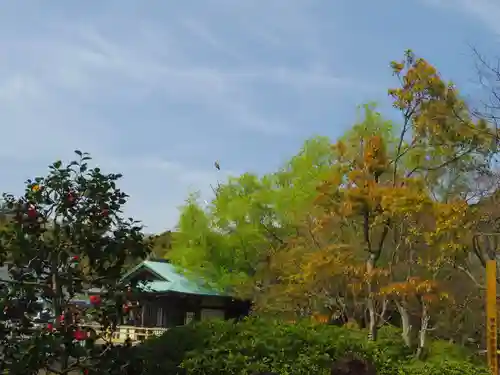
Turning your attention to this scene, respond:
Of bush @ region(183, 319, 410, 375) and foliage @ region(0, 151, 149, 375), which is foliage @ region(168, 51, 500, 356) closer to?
bush @ region(183, 319, 410, 375)

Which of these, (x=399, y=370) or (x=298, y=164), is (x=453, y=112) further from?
(x=298, y=164)

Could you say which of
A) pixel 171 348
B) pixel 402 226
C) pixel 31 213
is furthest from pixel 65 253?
pixel 402 226

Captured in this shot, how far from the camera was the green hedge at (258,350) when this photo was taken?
281 inches

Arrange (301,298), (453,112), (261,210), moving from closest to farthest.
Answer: (453,112) < (301,298) < (261,210)

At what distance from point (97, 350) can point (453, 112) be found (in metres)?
11.2

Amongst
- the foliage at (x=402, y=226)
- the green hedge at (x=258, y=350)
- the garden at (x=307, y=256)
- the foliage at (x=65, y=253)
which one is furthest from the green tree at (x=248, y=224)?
the foliage at (x=65, y=253)

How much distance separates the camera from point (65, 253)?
6.39 m

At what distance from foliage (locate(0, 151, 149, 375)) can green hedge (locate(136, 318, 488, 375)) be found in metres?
0.81

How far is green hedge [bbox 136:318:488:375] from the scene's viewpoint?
713 cm

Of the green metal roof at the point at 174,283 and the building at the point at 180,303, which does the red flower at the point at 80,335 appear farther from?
the building at the point at 180,303

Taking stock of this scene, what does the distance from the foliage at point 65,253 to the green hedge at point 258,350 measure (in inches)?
31.8

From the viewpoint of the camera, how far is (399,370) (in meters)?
7.99

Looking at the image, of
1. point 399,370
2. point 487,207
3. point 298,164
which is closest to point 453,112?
point 487,207

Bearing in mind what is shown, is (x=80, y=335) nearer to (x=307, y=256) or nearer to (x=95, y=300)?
(x=95, y=300)
